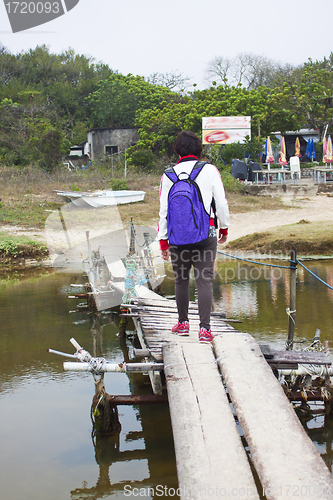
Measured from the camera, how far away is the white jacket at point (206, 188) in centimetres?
367

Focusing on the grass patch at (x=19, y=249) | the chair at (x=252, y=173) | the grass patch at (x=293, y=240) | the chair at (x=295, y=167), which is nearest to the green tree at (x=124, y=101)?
the chair at (x=252, y=173)

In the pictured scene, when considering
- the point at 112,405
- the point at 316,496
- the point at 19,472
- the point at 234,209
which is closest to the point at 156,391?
the point at 112,405

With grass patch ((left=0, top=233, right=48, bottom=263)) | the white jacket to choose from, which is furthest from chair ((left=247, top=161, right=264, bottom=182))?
the white jacket

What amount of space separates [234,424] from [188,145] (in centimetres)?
218

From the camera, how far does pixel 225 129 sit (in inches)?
1068

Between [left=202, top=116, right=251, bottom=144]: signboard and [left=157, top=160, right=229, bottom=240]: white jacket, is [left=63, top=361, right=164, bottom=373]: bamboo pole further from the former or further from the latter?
[left=202, top=116, right=251, bottom=144]: signboard

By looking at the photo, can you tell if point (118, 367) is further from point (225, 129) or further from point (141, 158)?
point (225, 129)

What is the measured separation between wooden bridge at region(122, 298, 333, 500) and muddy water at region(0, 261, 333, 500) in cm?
72

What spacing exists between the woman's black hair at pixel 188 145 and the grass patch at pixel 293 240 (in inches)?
364

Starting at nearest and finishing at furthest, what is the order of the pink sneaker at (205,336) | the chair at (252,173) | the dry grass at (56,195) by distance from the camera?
the pink sneaker at (205,336)
the dry grass at (56,195)
the chair at (252,173)

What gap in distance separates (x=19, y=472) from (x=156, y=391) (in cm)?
133

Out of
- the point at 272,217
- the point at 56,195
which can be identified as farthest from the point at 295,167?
the point at 56,195

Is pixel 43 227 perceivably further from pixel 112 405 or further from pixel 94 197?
pixel 112 405

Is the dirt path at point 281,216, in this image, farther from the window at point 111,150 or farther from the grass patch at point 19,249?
the window at point 111,150
